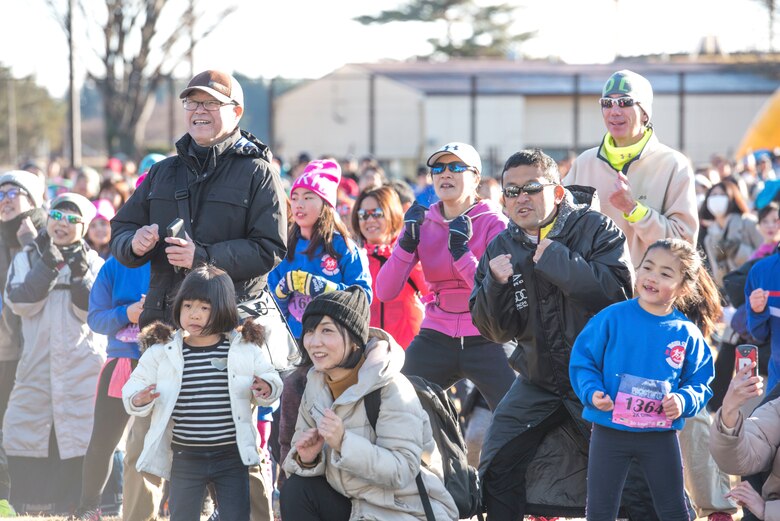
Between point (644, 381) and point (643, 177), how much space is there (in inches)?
60.8

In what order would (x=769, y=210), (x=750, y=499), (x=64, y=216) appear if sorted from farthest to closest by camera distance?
1. (x=769, y=210)
2. (x=64, y=216)
3. (x=750, y=499)

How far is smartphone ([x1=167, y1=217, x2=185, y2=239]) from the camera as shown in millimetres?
5027

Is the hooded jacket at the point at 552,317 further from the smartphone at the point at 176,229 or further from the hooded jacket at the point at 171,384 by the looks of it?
the smartphone at the point at 176,229

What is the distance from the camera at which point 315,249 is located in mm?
6527

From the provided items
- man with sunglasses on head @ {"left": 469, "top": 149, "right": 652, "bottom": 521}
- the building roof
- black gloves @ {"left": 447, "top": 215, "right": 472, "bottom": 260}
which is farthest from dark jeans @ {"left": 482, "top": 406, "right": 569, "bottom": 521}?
the building roof

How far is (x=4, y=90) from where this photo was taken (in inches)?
2216

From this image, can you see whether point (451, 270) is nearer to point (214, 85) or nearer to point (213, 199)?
point (213, 199)

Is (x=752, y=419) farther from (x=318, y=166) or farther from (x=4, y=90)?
(x=4, y=90)

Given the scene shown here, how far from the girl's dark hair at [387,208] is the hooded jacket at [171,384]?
2428 millimetres

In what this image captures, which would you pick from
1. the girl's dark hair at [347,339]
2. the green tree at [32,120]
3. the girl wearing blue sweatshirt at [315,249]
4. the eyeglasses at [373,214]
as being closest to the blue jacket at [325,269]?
the girl wearing blue sweatshirt at [315,249]

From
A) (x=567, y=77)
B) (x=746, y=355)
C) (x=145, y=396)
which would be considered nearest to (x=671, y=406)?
(x=746, y=355)

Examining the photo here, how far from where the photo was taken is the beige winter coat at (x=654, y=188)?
5.98m

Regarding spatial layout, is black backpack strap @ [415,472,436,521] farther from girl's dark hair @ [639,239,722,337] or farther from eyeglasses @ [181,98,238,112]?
eyeglasses @ [181,98,238,112]

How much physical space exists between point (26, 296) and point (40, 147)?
2234 inches
